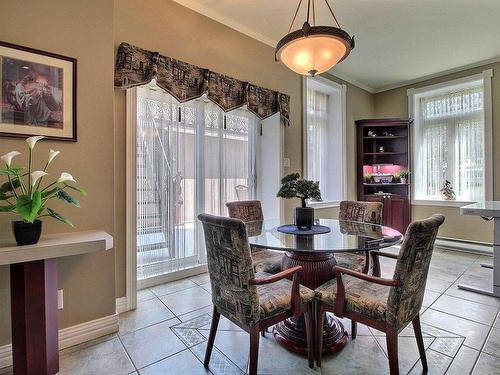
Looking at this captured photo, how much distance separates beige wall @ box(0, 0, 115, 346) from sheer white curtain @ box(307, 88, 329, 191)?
9.98 ft

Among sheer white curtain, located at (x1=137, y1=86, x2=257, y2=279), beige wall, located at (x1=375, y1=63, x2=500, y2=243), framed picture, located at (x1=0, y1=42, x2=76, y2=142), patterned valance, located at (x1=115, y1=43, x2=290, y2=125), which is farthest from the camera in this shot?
beige wall, located at (x1=375, y1=63, x2=500, y2=243)

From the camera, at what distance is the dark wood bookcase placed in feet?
15.6

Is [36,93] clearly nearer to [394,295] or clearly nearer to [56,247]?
[56,247]

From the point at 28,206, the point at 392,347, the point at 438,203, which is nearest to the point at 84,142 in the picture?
the point at 28,206

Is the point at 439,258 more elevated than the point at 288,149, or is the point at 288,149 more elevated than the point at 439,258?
the point at 288,149

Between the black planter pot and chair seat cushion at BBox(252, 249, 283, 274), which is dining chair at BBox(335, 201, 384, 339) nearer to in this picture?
chair seat cushion at BBox(252, 249, 283, 274)

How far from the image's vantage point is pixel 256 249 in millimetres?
2635

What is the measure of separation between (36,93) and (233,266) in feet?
5.59

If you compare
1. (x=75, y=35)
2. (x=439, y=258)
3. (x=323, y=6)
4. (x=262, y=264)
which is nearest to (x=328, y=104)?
(x=323, y=6)

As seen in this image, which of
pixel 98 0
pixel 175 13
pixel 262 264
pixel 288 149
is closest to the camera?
pixel 98 0

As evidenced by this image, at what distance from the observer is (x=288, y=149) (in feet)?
12.2

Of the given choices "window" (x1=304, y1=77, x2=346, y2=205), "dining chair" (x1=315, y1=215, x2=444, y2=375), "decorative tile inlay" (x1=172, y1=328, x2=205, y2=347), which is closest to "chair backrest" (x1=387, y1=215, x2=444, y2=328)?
"dining chair" (x1=315, y1=215, x2=444, y2=375)

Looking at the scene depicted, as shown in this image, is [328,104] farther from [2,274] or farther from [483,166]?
[2,274]

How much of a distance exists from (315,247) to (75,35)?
2198 millimetres
